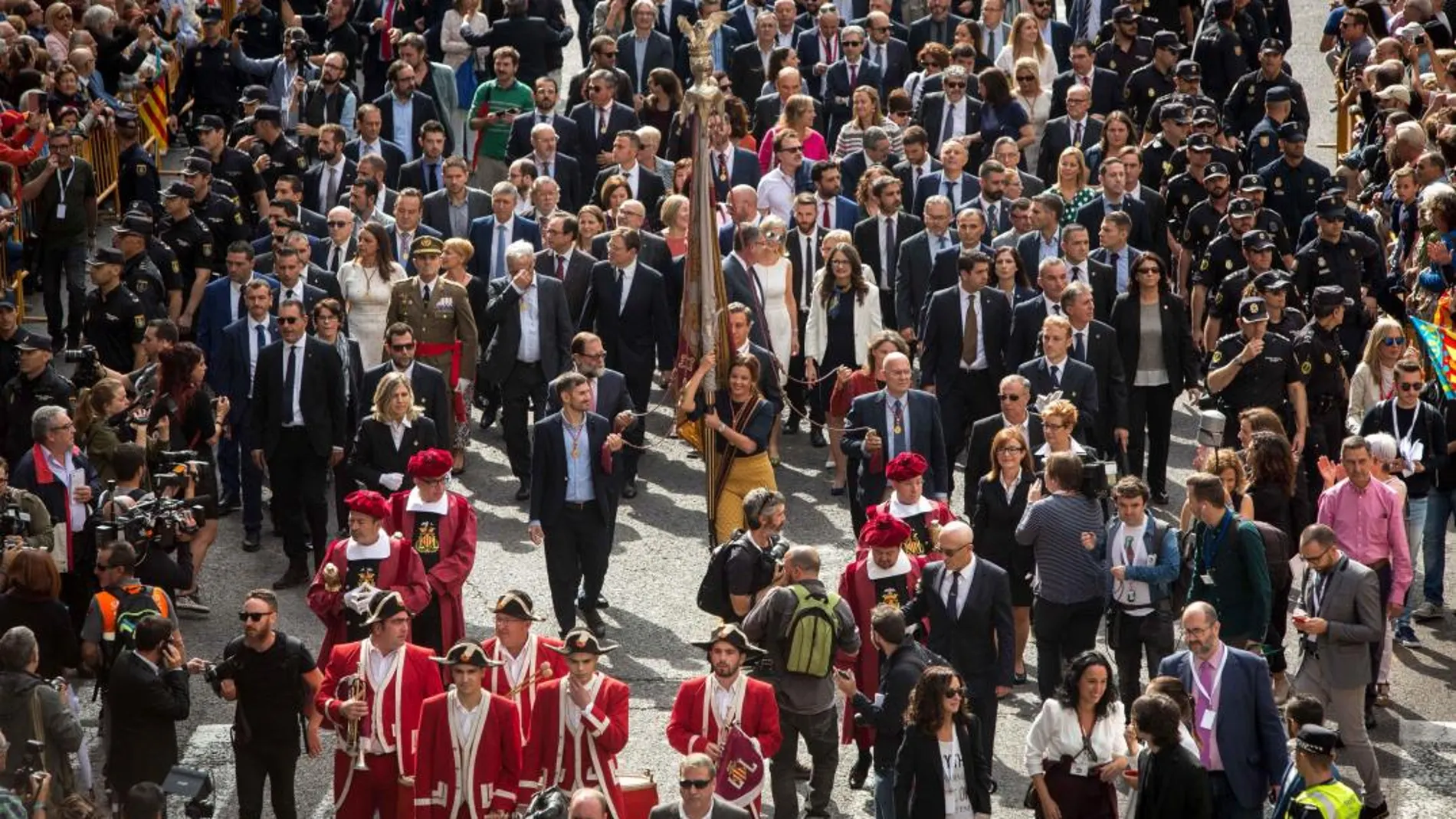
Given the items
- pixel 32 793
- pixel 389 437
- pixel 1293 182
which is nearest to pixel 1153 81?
pixel 1293 182

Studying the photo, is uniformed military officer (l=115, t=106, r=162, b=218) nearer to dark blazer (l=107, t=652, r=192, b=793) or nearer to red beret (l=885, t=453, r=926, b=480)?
dark blazer (l=107, t=652, r=192, b=793)

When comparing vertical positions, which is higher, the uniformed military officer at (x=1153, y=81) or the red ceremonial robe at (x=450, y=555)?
the uniformed military officer at (x=1153, y=81)

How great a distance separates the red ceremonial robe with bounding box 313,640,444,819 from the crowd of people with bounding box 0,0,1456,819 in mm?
22

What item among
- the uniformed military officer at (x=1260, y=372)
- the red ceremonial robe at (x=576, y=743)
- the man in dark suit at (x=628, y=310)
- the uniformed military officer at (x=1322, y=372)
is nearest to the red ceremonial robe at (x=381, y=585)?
the red ceremonial robe at (x=576, y=743)

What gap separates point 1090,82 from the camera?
23.4 metres

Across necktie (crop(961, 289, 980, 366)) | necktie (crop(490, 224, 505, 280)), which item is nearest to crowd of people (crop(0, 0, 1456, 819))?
necktie (crop(961, 289, 980, 366))

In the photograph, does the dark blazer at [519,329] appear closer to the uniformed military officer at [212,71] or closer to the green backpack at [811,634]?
the green backpack at [811,634]

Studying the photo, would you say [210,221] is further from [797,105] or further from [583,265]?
[797,105]

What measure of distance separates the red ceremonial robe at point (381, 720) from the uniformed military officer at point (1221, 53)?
13502 mm

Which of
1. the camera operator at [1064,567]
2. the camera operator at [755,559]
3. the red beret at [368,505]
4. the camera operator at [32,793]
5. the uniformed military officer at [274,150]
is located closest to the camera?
the camera operator at [32,793]

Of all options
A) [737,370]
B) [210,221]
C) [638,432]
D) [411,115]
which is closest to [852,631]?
[737,370]

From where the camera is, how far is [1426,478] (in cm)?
1680

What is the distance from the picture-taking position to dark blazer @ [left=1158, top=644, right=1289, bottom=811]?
1320 centimetres

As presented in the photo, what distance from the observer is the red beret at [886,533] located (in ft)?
47.2
